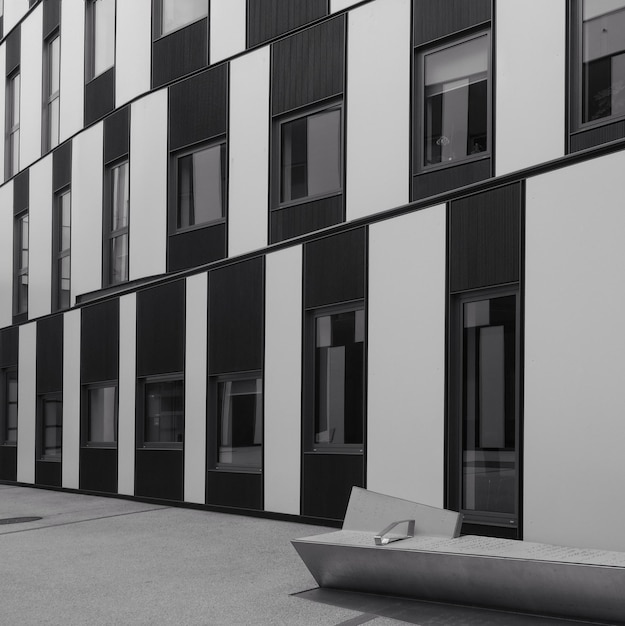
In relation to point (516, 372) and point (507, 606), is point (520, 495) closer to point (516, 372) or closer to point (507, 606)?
point (516, 372)

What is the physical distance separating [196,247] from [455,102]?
5.12 meters

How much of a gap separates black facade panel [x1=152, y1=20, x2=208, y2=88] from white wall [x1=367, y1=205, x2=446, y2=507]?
5109 mm

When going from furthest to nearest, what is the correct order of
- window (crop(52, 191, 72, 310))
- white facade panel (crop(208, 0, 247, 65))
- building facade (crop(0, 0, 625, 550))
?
1. window (crop(52, 191, 72, 310))
2. white facade panel (crop(208, 0, 247, 65))
3. building facade (crop(0, 0, 625, 550))

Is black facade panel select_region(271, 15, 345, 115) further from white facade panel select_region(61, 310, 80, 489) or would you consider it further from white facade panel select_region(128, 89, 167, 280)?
white facade panel select_region(61, 310, 80, 489)

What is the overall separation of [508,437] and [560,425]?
30.8 inches

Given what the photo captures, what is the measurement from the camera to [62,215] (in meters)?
18.3

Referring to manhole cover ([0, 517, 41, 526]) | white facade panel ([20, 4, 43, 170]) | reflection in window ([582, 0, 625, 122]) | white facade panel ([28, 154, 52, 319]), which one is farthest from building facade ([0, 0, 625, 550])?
manhole cover ([0, 517, 41, 526])

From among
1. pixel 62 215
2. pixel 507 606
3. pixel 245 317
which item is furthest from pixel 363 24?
pixel 62 215

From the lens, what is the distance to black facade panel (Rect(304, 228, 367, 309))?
1096cm

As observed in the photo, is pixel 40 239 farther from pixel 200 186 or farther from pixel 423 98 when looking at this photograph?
pixel 423 98

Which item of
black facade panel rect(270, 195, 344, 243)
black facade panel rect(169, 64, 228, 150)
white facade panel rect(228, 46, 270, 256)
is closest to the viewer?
black facade panel rect(270, 195, 344, 243)

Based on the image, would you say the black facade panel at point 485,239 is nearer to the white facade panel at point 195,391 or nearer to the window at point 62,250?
the white facade panel at point 195,391

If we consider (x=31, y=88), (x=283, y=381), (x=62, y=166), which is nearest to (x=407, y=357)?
(x=283, y=381)

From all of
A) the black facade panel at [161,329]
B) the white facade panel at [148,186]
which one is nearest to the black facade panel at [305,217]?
the black facade panel at [161,329]
